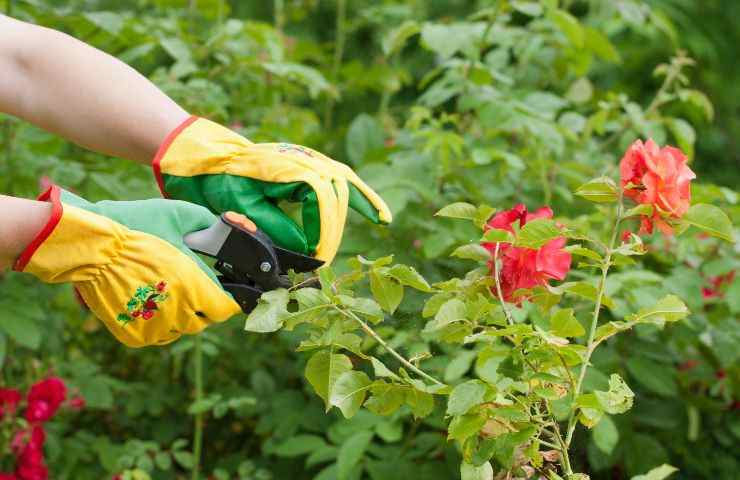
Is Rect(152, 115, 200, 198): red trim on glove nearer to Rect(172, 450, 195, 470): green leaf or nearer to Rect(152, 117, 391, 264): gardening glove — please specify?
Rect(152, 117, 391, 264): gardening glove

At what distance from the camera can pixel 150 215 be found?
4.35ft

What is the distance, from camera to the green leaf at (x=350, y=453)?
2.03 metres

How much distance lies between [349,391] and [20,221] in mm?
451

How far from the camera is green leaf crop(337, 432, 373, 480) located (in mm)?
2027

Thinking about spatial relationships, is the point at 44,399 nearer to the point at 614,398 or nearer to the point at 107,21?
the point at 107,21

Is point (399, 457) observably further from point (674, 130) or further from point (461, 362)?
point (674, 130)

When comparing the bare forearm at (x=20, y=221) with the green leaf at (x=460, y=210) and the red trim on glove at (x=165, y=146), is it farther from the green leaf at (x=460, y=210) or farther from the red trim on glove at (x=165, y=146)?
the green leaf at (x=460, y=210)

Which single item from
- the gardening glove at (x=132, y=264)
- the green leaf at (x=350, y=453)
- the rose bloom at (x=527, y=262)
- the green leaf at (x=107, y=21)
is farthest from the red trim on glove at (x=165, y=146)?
the green leaf at (x=107, y=21)

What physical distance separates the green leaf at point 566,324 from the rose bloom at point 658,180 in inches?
7.8

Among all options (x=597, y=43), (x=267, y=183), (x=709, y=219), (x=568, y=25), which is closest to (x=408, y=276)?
(x=267, y=183)

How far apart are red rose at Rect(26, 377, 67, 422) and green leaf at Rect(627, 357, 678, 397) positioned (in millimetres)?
1263

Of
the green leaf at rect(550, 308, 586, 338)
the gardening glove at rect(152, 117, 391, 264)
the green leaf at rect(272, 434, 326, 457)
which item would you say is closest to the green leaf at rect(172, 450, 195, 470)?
the green leaf at rect(272, 434, 326, 457)

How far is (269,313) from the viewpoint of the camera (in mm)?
1225

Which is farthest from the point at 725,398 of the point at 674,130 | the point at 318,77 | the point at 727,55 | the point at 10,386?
the point at 727,55
